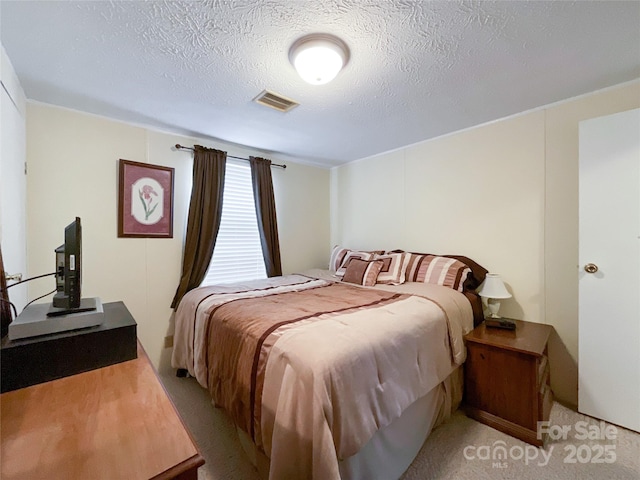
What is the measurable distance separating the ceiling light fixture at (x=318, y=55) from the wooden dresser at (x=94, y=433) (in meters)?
1.62

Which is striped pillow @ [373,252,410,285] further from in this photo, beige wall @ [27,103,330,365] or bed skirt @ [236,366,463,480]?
beige wall @ [27,103,330,365]

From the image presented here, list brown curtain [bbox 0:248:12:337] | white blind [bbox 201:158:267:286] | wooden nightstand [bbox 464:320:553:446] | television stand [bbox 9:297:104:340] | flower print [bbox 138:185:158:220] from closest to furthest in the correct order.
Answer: television stand [bbox 9:297:104:340] → brown curtain [bbox 0:248:12:337] → wooden nightstand [bbox 464:320:553:446] → flower print [bbox 138:185:158:220] → white blind [bbox 201:158:267:286]

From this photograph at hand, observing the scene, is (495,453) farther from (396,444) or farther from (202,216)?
(202,216)

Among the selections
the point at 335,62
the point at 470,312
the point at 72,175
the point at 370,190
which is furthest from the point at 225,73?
the point at 470,312

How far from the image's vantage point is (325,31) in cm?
135

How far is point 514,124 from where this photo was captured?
2305 millimetres

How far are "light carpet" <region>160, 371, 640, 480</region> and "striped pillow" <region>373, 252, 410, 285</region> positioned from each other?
3.66 feet

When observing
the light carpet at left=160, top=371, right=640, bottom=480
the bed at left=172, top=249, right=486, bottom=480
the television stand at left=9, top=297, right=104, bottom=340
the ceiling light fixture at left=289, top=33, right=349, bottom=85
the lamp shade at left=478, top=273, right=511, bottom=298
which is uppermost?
the ceiling light fixture at left=289, top=33, right=349, bottom=85

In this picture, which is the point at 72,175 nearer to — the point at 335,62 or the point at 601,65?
the point at 335,62

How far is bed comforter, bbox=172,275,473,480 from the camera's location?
42.6 inches

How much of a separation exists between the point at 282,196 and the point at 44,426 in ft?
9.87

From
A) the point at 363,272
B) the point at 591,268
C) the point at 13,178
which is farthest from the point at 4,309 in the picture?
the point at 591,268

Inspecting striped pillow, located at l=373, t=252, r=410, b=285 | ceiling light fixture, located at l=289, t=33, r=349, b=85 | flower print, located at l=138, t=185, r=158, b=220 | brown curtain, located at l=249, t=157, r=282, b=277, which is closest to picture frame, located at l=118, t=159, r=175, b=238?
flower print, located at l=138, t=185, r=158, b=220

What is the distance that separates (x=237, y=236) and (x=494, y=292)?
8.50 ft
